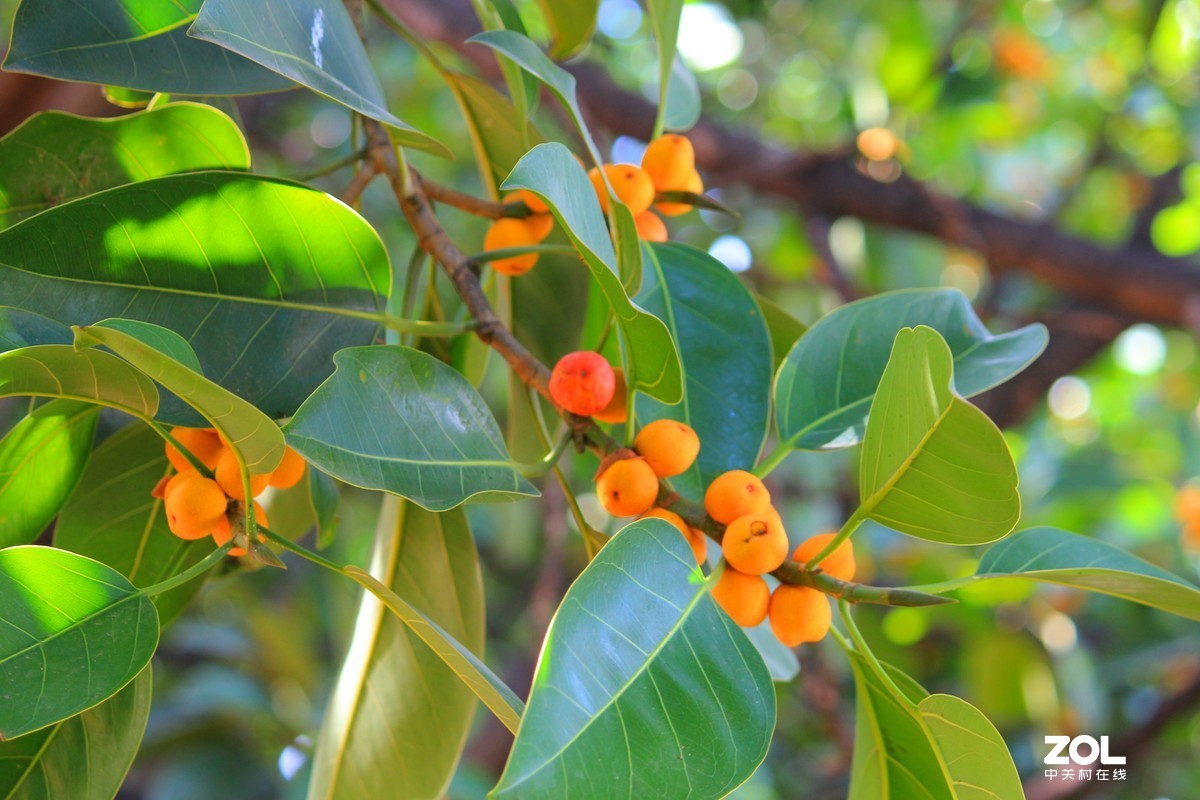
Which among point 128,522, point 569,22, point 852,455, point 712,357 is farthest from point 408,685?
point 852,455

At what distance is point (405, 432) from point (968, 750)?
348 millimetres

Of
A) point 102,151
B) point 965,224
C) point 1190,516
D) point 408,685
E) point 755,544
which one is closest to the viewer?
point 755,544

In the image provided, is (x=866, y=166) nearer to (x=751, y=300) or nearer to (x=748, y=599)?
(x=751, y=300)

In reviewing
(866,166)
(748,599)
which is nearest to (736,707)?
(748,599)

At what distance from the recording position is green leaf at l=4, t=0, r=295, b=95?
0.55 metres

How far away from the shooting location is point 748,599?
546 millimetres

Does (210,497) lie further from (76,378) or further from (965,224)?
(965,224)

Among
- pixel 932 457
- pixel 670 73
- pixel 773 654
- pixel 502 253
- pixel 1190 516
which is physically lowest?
pixel 1190 516

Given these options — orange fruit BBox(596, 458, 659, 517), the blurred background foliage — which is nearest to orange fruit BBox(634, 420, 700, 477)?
orange fruit BBox(596, 458, 659, 517)

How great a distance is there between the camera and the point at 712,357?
684mm

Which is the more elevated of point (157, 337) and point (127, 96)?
point (127, 96)

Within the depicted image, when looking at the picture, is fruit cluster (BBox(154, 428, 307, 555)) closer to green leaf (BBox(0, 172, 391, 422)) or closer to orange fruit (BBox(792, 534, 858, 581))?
green leaf (BBox(0, 172, 391, 422))

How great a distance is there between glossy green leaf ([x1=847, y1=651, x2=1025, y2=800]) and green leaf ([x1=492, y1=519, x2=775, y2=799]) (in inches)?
4.6

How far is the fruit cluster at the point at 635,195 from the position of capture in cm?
65
